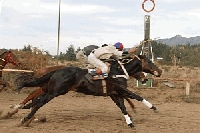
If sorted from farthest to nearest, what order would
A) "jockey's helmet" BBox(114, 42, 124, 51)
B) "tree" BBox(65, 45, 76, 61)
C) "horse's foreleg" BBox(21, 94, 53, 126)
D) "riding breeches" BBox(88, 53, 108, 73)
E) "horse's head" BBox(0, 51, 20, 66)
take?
"tree" BBox(65, 45, 76, 61), "horse's head" BBox(0, 51, 20, 66), "jockey's helmet" BBox(114, 42, 124, 51), "riding breeches" BBox(88, 53, 108, 73), "horse's foreleg" BBox(21, 94, 53, 126)

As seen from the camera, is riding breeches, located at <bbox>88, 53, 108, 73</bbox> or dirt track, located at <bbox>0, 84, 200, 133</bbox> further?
riding breeches, located at <bbox>88, 53, 108, 73</bbox>

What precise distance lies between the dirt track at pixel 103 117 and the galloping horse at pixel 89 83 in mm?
580

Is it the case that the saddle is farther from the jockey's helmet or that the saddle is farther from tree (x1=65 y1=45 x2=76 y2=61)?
tree (x1=65 y1=45 x2=76 y2=61)

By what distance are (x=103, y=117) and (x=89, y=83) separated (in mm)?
2250

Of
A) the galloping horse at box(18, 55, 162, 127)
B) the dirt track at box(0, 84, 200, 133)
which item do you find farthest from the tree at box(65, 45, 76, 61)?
the galloping horse at box(18, 55, 162, 127)

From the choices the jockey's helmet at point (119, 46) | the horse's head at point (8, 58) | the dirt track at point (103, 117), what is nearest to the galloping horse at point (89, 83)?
the jockey's helmet at point (119, 46)

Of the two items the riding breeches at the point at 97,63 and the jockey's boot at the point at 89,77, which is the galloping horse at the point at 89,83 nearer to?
the jockey's boot at the point at 89,77

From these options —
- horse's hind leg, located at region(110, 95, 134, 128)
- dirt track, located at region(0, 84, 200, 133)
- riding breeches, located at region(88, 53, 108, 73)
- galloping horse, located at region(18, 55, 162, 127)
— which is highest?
riding breeches, located at region(88, 53, 108, 73)

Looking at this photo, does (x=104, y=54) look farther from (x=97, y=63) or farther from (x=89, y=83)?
(x=89, y=83)

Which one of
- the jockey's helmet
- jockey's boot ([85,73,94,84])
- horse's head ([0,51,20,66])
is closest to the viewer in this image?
jockey's boot ([85,73,94,84])

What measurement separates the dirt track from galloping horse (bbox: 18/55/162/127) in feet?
1.90

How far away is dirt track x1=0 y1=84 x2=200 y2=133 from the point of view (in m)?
11.0

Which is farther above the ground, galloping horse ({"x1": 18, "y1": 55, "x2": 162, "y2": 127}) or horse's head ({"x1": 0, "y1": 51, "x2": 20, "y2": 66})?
horse's head ({"x1": 0, "y1": 51, "x2": 20, "y2": 66})

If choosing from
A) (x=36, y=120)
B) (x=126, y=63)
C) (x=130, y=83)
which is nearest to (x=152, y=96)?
(x=130, y=83)
